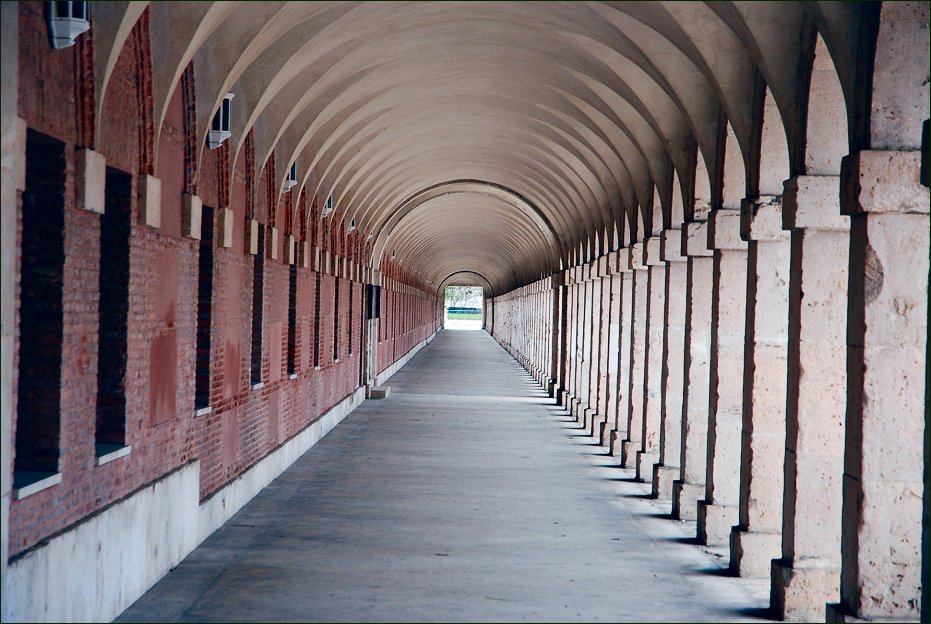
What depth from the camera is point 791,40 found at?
7.92m

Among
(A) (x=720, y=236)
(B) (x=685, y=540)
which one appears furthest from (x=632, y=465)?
(A) (x=720, y=236)

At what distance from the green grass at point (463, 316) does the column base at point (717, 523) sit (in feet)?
347

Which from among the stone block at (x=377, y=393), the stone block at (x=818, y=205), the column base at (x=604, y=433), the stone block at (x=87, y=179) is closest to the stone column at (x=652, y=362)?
the column base at (x=604, y=433)

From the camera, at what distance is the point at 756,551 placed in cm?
865

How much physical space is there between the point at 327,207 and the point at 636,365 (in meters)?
6.45

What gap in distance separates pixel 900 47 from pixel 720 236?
3569 millimetres

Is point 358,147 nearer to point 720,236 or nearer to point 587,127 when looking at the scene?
point 587,127

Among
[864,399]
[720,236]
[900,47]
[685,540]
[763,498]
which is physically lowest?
[685,540]

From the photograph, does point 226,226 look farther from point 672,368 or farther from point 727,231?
point 672,368

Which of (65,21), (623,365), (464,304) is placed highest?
(65,21)

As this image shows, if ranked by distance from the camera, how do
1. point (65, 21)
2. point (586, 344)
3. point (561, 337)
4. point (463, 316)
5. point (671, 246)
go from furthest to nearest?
point (463, 316)
point (561, 337)
point (586, 344)
point (671, 246)
point (65, 21)

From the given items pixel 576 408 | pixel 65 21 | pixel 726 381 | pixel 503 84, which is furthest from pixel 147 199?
pixel 576 408

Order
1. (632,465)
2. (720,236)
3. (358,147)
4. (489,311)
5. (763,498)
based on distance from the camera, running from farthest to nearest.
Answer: (489,311), (358,147), (632,465), (720,236), (763,498)

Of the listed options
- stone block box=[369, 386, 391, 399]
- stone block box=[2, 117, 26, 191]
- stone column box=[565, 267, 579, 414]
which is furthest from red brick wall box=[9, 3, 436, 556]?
stone block box=[369, 386, 391, 399]
